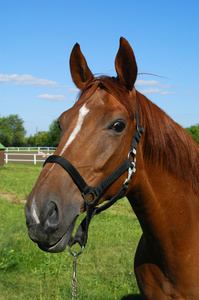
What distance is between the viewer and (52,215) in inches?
65.7

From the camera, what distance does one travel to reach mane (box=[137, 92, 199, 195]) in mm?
2203

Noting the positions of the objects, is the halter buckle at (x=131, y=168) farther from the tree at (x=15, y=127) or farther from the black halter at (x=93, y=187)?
the tree at (x=15, y=127)

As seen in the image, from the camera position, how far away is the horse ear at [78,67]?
2.36 metres

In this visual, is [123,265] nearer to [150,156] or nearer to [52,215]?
[150,156]

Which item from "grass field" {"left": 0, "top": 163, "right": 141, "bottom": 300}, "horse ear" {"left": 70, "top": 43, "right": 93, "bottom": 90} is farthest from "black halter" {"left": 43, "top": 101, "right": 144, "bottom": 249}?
"grass field" {"left": 0, "top": 163, "right": 141, "bottom": 300}

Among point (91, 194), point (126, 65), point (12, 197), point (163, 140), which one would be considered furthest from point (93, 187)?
point (12, 197)

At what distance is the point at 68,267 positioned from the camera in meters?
4.99

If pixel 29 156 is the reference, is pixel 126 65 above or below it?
above

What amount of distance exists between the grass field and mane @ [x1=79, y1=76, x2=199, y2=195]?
2.65 metres

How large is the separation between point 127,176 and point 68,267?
3.55m

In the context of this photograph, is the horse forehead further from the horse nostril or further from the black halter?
the horse nostril

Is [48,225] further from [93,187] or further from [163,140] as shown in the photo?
[163,140]

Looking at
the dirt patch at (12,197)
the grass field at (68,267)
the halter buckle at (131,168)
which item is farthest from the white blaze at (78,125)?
the dirt patch at (12,197)

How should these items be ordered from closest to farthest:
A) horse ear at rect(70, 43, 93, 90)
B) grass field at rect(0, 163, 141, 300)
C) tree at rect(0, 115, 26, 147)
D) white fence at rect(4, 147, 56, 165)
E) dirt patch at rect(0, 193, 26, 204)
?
horse ear at rect(70, 43, 93, 90) < grass field at rect(0, 163, 141, 300) < dirt patch at rect(0, 193, 26, 204) < white fence at rect(4, 147, 56, 165) < tree at rect(0, 115, 26, 147)
